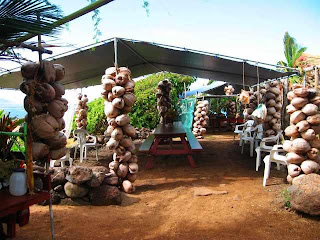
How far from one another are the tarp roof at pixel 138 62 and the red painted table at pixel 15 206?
3.38 metres

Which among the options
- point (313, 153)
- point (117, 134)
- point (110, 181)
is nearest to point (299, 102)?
point (313, 153)

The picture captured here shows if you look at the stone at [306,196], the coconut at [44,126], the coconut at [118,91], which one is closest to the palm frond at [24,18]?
the coconut at [44,126]

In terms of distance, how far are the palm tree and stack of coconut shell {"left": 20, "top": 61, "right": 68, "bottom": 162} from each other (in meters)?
22.3

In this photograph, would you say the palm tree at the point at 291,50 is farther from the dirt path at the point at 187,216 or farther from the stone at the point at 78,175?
the stone at the point at 78,175

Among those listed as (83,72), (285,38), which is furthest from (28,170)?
(285,38)

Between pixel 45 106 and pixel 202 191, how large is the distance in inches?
123

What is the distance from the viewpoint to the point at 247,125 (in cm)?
853

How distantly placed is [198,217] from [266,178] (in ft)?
6.49

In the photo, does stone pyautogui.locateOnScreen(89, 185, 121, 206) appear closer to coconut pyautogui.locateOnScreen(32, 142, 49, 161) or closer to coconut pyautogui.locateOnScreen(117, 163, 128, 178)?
coconut pyautogui.locateOnScreen(117, 163, 128, 178)

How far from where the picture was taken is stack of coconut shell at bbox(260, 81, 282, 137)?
6.75 meters

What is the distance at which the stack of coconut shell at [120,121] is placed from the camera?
15.7 ft

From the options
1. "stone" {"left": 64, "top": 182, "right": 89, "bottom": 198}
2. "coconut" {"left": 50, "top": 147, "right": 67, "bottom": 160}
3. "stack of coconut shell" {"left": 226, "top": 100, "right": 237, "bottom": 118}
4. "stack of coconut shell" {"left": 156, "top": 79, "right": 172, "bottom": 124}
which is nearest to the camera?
"coconut" {"left": 50, "top": 147, "right": 67, "bottom": 160}

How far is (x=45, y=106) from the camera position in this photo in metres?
2.78

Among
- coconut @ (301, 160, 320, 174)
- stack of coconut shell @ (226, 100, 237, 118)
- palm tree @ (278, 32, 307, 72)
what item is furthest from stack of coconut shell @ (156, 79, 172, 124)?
palm tree @ (278, 32, 307, 72)
